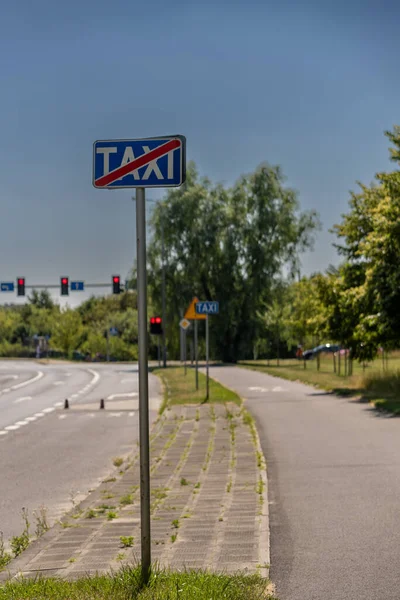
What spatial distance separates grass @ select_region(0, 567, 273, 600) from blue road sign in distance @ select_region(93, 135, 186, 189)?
97.0 inches

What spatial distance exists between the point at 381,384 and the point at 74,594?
926 inches

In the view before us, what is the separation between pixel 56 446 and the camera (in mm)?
16375

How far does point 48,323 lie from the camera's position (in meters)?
131

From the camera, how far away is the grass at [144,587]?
18.2 ft

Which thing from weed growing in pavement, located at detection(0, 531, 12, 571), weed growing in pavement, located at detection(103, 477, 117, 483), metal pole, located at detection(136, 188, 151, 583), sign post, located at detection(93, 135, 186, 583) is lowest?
weed growing in pavement, located at detection(0, 531, 12, 571)

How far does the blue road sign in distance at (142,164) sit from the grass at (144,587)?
246 cm

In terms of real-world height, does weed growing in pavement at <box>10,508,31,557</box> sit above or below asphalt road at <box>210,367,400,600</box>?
below

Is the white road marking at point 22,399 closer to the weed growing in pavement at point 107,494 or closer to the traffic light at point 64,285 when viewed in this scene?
the weed growing in pavement at point 107,494

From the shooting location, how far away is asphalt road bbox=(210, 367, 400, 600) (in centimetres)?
624

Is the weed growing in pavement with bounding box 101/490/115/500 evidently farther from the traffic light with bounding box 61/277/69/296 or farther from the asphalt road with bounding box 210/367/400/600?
the traffic light with bounding box 61/277/69/296

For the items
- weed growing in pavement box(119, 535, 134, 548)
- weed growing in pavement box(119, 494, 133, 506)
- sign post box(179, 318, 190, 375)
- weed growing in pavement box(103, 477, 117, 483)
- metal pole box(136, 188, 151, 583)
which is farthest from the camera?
sign post box(179, 318, 190, 375)

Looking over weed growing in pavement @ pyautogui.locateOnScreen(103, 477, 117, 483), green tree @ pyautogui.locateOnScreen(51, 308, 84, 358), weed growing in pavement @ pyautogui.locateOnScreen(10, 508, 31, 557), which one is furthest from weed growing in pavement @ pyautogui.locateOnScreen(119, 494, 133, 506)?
green tree @ pyautogui.locateOnScreen(51, 308, 84, 358)

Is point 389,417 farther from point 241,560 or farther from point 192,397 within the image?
point 241,560

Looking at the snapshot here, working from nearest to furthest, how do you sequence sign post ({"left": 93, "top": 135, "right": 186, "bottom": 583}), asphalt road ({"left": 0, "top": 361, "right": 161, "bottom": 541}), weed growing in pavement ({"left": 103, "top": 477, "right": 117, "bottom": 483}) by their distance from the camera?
sign post ({"left": 93, "top": 135, "right": 186, "bottom": 583})
asphalt road ({"left": 0, "top": 361, "right": 161, "bottom": 541})
weed growing in pavement ({"left": 103, "top": 477, "right": 117, "bottom": 483})
